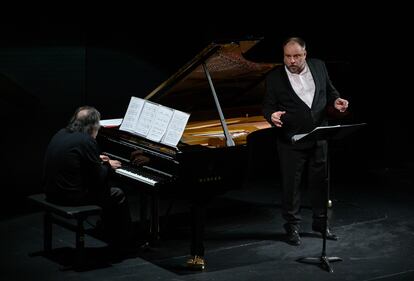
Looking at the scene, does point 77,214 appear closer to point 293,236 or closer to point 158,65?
point 293,236

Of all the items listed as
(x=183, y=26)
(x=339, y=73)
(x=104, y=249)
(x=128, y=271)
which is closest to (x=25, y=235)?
(x=104, y=249)

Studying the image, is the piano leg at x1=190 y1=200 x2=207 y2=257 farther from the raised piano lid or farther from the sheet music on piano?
the raised piano lid

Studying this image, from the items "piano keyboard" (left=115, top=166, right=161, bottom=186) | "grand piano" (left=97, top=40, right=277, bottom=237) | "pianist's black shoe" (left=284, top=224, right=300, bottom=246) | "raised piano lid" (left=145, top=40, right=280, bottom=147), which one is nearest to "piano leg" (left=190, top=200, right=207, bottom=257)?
"grand piano" (left=97, top=40, right=277, bottom=237)

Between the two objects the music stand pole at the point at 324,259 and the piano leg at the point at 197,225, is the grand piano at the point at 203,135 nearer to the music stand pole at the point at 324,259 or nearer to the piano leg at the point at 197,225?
the piano leg at the point at 197,225

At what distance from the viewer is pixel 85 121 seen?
5750 millimetres

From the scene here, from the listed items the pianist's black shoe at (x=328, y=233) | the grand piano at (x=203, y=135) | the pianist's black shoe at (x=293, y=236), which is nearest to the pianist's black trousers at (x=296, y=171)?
the pianist's black shoe at (x=293, y=236)

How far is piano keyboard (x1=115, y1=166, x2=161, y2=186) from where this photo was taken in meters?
5.68

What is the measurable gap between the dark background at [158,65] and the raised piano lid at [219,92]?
1.76 feet

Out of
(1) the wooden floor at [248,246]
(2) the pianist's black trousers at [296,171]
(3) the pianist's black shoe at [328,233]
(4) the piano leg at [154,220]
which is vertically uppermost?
(2) the pianist's black trousers at [296,171]

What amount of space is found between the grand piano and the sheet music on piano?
0.07 meters

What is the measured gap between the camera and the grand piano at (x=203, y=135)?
18.3 feet

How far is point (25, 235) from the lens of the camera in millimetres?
6531

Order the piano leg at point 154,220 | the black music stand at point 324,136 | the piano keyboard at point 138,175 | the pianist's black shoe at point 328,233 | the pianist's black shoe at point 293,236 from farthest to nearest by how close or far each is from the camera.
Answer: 1. the pianist's black shoe at point 328,233
2. the pianist's black shoe at point 293,236
3. the piano leg at point 154,220
4. the piano keyboard at point 138,175
5. the black music stand at point 324,136

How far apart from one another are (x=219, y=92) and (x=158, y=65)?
1120mm
